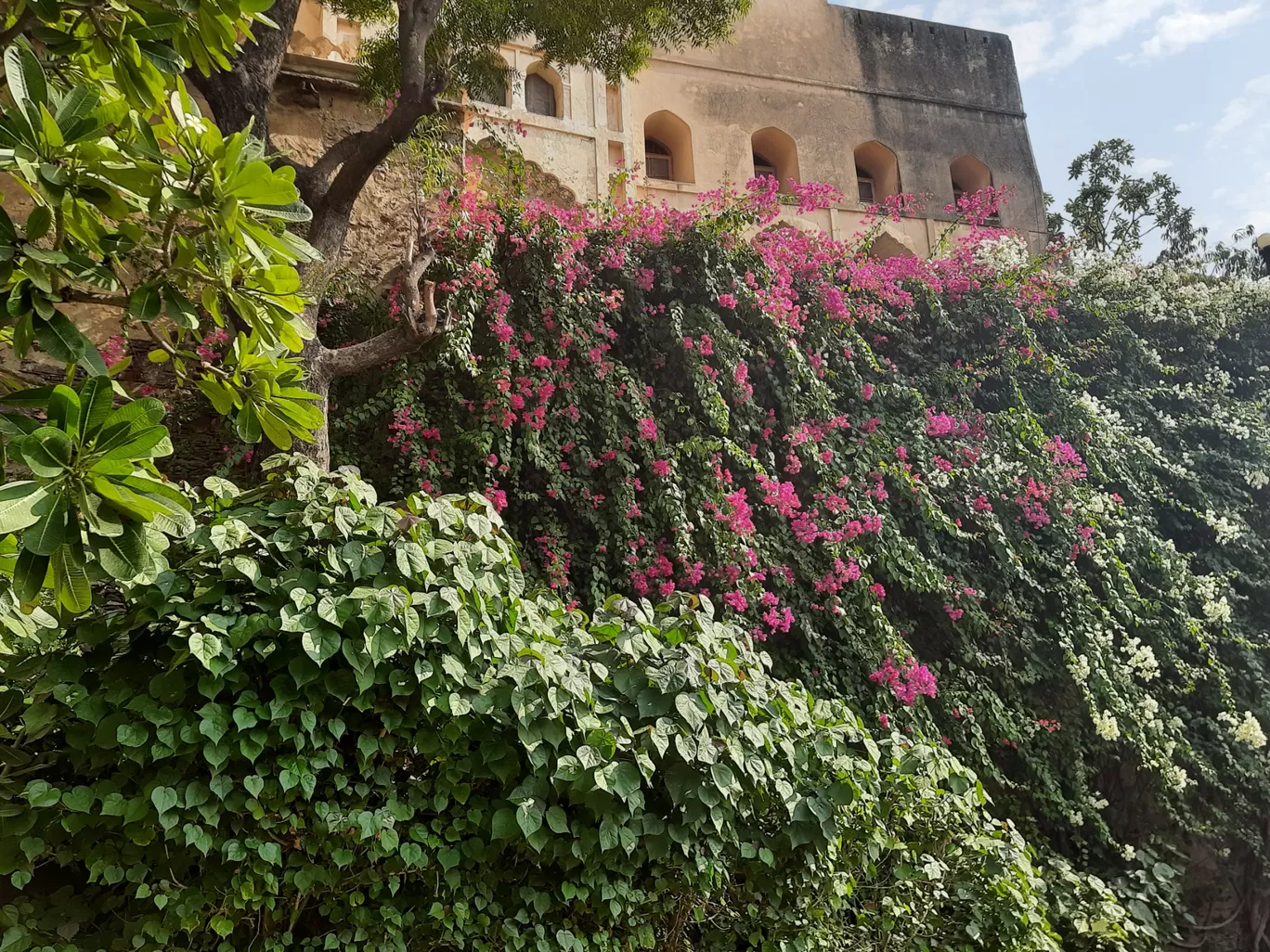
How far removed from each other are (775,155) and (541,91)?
3583 mm

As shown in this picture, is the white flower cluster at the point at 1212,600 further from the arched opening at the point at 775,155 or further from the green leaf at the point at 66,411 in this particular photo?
the arched opening at the point at 775,155

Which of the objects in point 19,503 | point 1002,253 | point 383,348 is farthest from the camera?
point 1002,253

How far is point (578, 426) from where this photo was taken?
16.0 feet

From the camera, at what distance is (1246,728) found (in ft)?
16.8

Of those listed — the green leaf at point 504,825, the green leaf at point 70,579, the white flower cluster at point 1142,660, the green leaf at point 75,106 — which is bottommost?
the white flower cluster at point 1142,660

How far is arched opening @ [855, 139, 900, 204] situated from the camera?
1240cm

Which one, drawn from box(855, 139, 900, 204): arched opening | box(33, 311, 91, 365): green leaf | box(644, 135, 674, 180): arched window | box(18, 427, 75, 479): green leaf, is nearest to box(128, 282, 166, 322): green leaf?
box(33, 311, 91, 365): green leaf

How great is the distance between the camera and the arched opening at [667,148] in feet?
37.3

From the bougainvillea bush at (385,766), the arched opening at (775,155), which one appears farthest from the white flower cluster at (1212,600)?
the arched opening at (775,155)

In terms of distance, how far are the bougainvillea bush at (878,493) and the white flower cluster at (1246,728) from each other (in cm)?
2

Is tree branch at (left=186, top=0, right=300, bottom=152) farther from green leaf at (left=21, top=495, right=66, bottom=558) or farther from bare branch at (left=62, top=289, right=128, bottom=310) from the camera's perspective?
green leaf at (left=21, top=495, right=66, bottom=558)

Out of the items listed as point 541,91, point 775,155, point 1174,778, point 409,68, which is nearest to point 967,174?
point 775,155

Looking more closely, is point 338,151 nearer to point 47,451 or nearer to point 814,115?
point 47,451

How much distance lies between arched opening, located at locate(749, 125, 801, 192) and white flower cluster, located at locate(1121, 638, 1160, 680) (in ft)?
26.5
